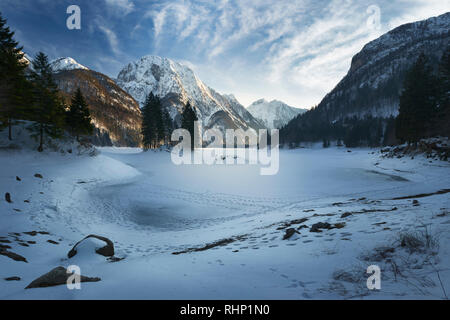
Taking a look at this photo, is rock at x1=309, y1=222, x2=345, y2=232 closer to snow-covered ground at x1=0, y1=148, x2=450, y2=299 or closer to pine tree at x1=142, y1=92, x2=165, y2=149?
snow-covered ground at x1=0, y1=148, x2=450, y2=299

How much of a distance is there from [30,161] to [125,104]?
7831 inches

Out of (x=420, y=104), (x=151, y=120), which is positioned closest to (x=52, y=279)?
(x=420, y=104)

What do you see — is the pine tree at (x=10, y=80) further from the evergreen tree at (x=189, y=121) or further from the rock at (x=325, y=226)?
the evergreen tree at (x=189, y=121)

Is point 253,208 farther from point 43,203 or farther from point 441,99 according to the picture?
point 441,99

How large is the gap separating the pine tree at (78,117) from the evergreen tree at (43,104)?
5.52 meters

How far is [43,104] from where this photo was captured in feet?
71.8

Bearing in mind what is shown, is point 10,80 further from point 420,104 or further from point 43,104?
point 420,104

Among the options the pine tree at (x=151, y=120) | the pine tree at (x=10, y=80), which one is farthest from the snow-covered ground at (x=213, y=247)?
the pine tree at (x=151, y=120)

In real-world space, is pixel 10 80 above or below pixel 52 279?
above

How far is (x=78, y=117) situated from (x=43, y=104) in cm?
720

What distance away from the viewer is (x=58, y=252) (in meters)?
6.20

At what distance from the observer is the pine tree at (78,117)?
1133 inches

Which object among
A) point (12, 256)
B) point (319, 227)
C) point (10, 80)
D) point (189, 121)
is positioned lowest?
point (12, 256)

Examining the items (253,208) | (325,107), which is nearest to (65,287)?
(253,208)
